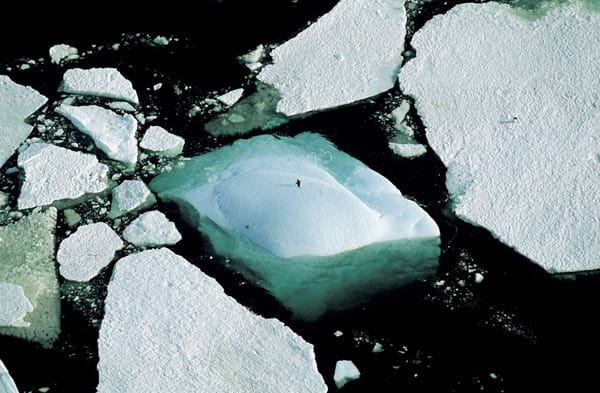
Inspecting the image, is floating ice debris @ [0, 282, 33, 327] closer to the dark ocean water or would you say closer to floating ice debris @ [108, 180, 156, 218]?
the dark ocean water

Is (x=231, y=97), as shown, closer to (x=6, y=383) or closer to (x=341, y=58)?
(x=341, y=58)

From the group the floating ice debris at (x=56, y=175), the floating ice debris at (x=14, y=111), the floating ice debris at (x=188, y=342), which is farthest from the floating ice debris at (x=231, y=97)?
the floating ice debris at (x=188, y=342)

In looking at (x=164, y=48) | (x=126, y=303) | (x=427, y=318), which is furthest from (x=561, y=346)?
(x=164, y=48)

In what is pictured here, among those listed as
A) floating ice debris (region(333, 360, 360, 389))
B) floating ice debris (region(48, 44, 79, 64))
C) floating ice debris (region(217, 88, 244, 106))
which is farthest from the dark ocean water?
floating ice debris (region(48, 44, 79, 64))

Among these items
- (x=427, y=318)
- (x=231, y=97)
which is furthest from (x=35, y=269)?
(x=427, y=318)

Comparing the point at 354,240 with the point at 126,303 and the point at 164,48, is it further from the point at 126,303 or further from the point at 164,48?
the point at 164,48

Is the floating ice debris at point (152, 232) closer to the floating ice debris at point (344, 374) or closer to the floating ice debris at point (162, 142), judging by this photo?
the floating ice debris at point (162, 142)
